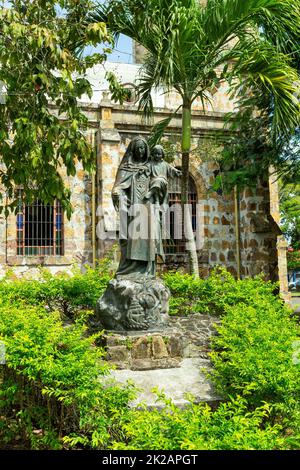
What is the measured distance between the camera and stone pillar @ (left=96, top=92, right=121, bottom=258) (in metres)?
11.8

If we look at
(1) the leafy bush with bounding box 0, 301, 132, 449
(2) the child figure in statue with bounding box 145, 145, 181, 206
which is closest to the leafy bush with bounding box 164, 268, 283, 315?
(2) the child figure in statue with bounding box 145, 145, 181, 206

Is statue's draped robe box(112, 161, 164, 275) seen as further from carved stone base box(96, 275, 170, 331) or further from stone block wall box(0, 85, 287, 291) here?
stone block wall box(0, 85, 287, 291)

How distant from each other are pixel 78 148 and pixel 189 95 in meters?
4.74

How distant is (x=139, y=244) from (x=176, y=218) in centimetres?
702

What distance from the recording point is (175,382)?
4.73 metres

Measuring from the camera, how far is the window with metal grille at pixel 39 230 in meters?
11.6

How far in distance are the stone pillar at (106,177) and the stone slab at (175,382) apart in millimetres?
6739

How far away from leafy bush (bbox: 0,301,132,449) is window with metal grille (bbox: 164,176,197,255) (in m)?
8.81

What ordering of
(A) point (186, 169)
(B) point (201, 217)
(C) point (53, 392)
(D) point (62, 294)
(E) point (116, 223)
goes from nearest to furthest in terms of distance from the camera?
(C) point (53, 392) → (D) point (62, 294) → (A) point (186, 169) → (E) point (116, 223) → (B) point (201, 217)

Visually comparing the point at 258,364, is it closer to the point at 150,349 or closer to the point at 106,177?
the point at 150,349

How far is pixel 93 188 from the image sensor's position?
39.7ft

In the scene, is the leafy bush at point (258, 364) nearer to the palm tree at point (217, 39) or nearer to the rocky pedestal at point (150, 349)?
the rocky pedestal at point (150, 349)
